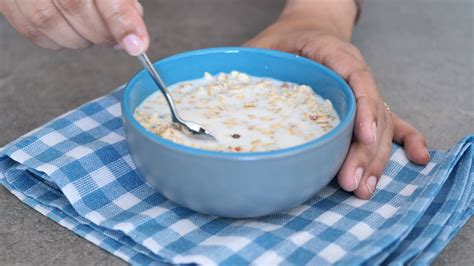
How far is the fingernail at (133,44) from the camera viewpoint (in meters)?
0.88

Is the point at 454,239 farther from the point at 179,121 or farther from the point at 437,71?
the point at 437,71

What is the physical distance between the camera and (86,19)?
943mm

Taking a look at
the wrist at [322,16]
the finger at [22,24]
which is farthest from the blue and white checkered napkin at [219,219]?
the wrist at [322,16]

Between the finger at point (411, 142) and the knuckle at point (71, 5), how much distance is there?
20.0 inches

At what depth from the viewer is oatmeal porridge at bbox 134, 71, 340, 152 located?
34.6 inches

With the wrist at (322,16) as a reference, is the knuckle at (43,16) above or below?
above

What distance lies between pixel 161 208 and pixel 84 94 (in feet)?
1.57

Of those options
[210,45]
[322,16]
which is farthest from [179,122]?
[210,45]

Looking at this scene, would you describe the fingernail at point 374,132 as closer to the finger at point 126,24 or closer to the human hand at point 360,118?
the human hand at point 360,118

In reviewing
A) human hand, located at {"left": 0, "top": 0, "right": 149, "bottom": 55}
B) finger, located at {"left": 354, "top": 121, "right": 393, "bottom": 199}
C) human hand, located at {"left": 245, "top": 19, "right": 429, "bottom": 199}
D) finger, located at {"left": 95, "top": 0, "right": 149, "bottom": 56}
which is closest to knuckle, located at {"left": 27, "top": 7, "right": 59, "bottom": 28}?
human hand, located at {"left": 0, "top": 0, "right": 149, "bottom": 55}

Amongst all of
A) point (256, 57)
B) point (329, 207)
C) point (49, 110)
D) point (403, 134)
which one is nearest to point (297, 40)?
point (256, 57)

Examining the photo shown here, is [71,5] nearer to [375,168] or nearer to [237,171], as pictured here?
[237,171]

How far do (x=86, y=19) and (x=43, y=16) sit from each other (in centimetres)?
7

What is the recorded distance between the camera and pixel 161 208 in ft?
2.96
